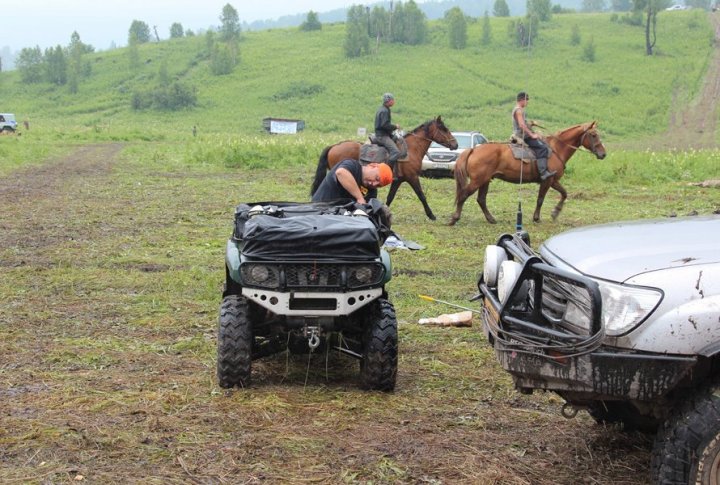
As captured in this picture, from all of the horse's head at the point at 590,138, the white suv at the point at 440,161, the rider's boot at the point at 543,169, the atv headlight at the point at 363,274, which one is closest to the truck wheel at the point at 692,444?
the atv headlight at the point at 363,274

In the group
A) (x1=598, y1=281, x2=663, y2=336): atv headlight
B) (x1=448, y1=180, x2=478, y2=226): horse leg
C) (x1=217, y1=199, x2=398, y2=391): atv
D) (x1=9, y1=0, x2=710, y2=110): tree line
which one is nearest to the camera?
(x1=598, y1=281, x2=663, y2=336): atv headlight

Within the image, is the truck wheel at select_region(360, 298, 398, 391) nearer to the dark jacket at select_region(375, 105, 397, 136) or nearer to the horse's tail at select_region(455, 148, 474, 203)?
the dark jacket at select_region(375, 105, 397, 136)

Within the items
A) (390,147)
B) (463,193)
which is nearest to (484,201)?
(463,193)

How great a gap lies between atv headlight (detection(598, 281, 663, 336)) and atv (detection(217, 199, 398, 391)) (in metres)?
2.33

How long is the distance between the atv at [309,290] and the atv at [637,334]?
5.38 feet

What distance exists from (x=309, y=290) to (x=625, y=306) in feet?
8.45

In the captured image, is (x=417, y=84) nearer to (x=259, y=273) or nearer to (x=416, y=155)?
(x=416, y=155)

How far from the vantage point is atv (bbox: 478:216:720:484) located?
12.9 ft

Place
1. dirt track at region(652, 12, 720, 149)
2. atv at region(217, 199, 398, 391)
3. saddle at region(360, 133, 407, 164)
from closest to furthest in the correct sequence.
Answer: atv at region(217, 199, 398, 391)
saddle at region(360, 133, 407, 164)
dirt track at region(652, 12, 720, 149)

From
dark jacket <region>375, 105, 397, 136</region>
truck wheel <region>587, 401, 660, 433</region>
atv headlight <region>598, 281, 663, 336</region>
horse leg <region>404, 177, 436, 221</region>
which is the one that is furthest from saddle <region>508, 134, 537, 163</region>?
atv headlight <region>598, 281, 663, 336</region>

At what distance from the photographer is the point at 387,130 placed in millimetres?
16797

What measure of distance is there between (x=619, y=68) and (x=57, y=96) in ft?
198

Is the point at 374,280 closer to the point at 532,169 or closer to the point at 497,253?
the point at 497,253

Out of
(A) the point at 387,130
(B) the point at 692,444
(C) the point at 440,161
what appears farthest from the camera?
(C) the point at 440,161
